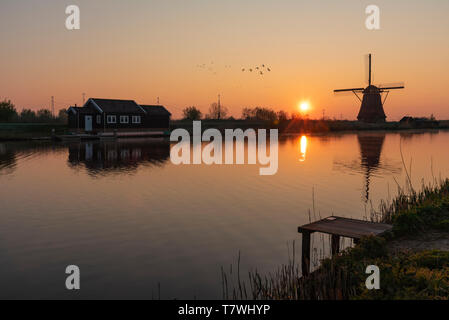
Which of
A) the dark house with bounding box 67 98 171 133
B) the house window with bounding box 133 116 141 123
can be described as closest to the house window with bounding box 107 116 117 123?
the dark house with bounding box 67 98 171 133

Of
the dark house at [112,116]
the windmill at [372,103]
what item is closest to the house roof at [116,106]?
the dark house at [112,116]

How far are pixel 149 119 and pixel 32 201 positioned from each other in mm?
55185

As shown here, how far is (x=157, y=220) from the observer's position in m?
13.1

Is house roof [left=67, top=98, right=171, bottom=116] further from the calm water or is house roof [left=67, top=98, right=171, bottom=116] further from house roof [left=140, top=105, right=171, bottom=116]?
the calm water

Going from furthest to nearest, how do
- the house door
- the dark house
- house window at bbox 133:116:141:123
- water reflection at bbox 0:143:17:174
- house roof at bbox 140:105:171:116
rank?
house roof at bbox 140:105:171:116, house window at bbox 133:116:141:123, the house door, the dark house, water reflection at bbox 0:143:17:174

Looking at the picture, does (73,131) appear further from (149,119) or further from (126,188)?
(126,188)

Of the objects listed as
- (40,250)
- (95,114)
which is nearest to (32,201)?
(40,250)

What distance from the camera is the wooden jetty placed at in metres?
8.59

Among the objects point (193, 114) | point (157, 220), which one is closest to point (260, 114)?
point (193, 114)

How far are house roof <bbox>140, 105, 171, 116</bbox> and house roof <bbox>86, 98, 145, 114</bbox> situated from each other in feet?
5.59

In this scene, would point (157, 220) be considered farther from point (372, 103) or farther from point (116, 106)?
point (372, 103)

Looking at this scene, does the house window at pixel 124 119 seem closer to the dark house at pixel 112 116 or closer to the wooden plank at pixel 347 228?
the dark house at pixel 112 116

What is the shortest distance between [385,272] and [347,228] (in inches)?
90.9
